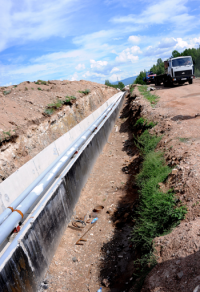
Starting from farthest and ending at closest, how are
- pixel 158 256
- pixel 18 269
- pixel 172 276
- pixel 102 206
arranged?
pixel 102 206, pixel 18 269, pixel 158 256, pixel 172 276

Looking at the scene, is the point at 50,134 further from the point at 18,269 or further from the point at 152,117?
the point at 18,269

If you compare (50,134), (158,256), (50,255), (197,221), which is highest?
(50,134)

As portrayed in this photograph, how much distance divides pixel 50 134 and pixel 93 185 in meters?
3.00

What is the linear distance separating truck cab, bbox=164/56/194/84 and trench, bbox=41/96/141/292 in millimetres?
14215

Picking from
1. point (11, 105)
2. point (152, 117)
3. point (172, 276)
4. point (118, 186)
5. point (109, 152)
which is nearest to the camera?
point (172, 276)

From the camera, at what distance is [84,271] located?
539 centimetres

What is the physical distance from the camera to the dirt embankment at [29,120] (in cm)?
746

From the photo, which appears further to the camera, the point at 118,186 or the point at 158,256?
the point at 118,186

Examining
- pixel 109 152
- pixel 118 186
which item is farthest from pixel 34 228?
pixel 109 152

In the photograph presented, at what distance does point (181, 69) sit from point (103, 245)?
62.3ft

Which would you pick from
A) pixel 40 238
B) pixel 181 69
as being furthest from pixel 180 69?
pixel 40 238

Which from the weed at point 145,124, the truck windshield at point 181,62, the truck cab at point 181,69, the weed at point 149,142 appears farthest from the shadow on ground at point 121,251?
the truck windshield at point 181,62

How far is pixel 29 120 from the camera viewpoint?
30.2 ft

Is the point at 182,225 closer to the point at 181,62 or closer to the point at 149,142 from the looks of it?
the point at 149,142
